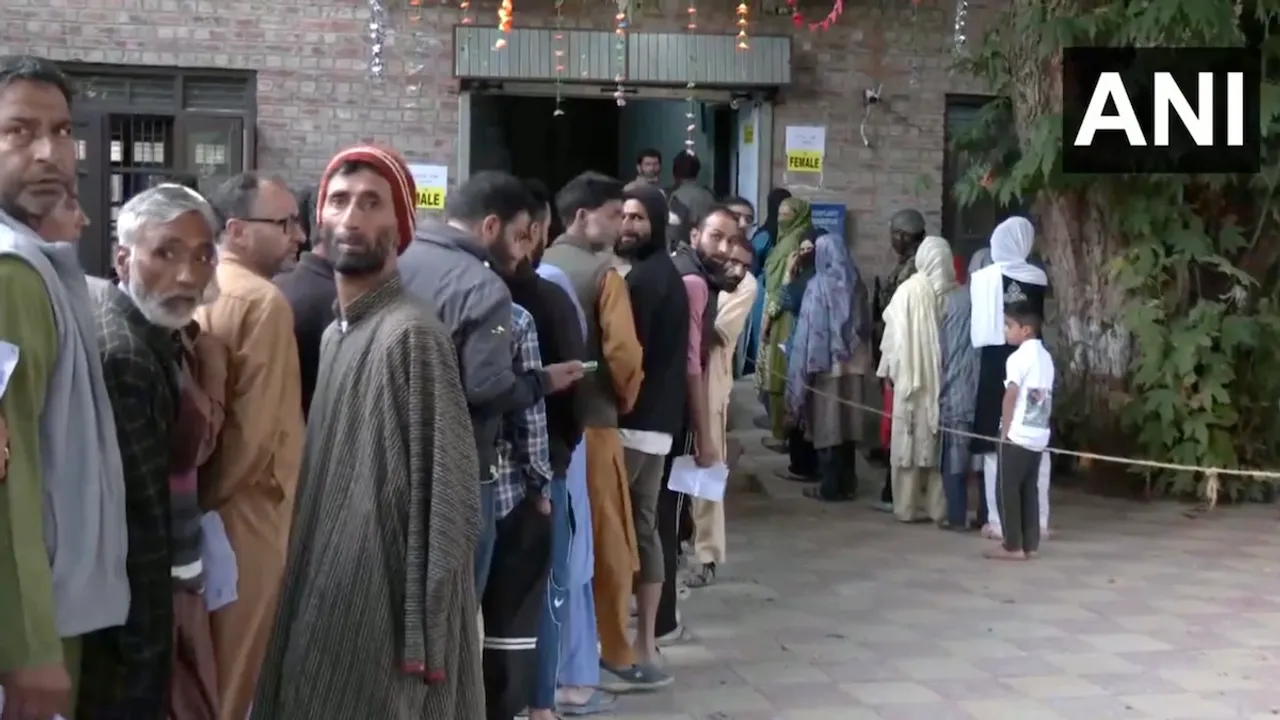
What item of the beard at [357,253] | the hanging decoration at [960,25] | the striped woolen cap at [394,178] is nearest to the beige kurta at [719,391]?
the striped woolen cap at [394,178]

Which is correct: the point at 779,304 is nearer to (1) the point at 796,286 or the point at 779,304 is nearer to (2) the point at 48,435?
(1) the point at 796,286

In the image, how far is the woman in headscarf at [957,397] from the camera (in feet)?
28.7

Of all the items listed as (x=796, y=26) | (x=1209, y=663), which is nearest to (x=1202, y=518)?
(x=1209, y=663)

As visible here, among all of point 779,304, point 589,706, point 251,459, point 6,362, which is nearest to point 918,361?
point 779,304

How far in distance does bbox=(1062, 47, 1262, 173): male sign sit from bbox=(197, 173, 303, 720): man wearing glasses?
23.6ft

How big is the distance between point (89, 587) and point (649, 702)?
3.16 metres

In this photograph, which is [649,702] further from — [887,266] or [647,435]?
[887,266]

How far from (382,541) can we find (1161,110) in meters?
8.51

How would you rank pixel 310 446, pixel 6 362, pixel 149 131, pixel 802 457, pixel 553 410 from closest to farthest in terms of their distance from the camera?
pixel 6 362 → pixel 310 446 → pixel 553 410 → pixel 802 457 → pixel 149 131

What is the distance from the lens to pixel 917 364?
29.4 feet

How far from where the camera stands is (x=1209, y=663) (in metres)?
6.11

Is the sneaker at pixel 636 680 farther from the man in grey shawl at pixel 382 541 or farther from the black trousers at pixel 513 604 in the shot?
the man in grey shawl at pixel 382 541

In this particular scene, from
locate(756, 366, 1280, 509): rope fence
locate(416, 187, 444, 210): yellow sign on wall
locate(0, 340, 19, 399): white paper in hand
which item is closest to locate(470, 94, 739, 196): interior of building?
locate(416, 187, 444, 210): yellow sign on wall

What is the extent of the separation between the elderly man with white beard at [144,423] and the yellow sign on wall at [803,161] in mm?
9648
